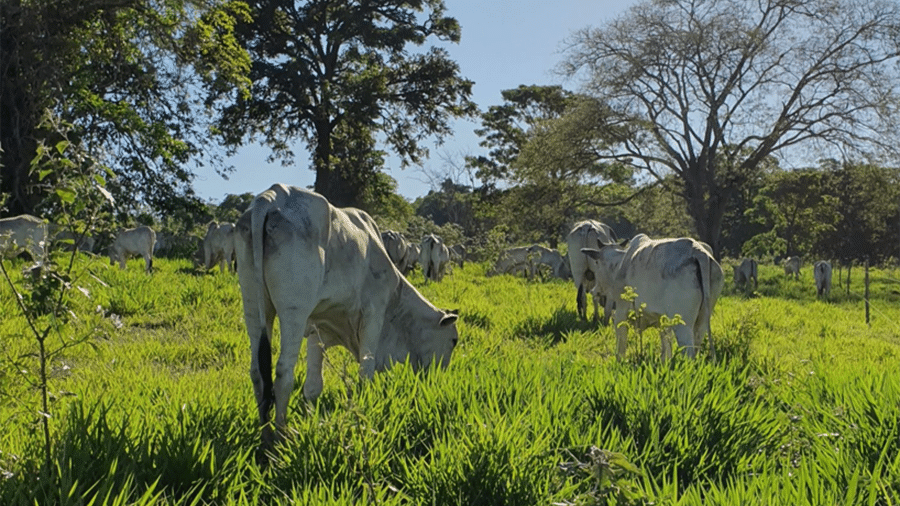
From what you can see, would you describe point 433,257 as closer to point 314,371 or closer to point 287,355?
point 314,371

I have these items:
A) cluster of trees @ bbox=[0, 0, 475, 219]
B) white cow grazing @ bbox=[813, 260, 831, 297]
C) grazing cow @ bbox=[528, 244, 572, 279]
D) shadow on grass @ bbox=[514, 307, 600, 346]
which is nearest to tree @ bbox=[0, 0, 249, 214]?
cluster of trees @ bbox=[0, 0, 475, 219]

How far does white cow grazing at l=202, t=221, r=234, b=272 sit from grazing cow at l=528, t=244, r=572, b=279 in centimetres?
1176

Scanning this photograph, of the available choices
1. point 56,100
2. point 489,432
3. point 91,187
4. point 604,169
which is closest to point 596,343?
point 489,432

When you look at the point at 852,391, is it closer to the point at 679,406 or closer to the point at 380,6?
the point at 679,406

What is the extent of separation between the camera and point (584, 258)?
40.0 ft

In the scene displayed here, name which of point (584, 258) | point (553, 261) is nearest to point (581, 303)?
point (584, 258)

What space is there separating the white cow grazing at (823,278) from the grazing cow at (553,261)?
772 centimetres

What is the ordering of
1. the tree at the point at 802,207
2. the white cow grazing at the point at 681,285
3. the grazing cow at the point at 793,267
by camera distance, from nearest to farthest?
1. the white cow grazing at the point at 681,285
2. the grazing cow at the point at 793,267
3. the tree at the point at 802,207

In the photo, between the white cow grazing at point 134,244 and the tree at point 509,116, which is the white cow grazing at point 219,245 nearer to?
the white cow grazing at point 134,244

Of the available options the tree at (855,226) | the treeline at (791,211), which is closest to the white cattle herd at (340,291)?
the treeline at (791,211)

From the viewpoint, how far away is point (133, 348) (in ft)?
22.6

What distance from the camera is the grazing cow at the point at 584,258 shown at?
442 inches

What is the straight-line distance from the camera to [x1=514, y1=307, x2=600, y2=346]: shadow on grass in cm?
898

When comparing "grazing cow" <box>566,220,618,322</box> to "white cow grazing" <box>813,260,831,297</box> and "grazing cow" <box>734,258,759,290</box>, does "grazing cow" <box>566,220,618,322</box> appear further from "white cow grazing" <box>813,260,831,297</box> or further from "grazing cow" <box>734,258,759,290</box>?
"grazing cow" <box>734,258,759,290</box>
